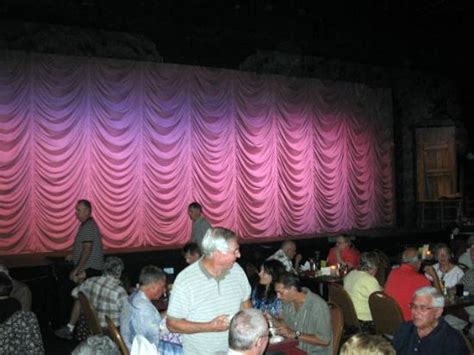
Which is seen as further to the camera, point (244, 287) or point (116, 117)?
point (116, 117)

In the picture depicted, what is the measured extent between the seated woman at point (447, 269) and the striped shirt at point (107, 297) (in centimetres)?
368

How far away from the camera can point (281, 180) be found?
14.3m

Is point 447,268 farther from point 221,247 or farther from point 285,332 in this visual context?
point 221,247

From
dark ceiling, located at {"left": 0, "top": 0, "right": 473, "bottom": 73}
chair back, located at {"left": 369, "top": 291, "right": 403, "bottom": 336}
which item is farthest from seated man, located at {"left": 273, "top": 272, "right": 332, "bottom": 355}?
dark ceiling, located at {"left": 0, "top": 0, "right": 473, "bottom": 73}

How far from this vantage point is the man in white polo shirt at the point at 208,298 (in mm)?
3430

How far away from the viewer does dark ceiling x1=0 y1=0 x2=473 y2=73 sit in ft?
34.7

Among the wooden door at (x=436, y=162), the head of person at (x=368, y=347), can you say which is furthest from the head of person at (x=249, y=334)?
the wooden door at (x=436, y=162)

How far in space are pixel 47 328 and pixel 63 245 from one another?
10.0 ft

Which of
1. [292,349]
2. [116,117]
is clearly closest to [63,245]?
[116,117]

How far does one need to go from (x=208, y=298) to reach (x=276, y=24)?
8960 mm

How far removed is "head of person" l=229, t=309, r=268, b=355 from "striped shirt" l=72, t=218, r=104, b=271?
513 cm

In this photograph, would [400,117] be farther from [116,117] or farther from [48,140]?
[48,140]

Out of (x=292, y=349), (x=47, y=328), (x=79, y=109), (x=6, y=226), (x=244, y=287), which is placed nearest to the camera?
(x=244, y=287)

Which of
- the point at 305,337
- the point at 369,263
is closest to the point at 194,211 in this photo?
the point at 369,263
